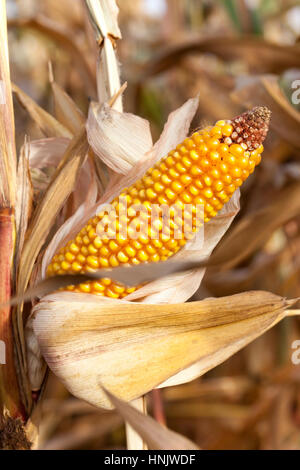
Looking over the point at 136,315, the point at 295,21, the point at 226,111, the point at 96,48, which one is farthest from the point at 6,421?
the point at 295,21

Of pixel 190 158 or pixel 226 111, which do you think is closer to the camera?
pixel 190 158

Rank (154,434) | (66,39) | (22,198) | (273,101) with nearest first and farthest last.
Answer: (154,434) → (22,198) → (273,101) → (66,39)

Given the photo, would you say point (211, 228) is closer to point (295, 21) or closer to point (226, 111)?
point (226, 111)

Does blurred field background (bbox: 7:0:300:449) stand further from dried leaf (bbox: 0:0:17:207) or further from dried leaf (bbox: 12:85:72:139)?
dried leaf (bbox: 0:0:17:207)

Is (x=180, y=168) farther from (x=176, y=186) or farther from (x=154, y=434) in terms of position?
(x=154, y=434)

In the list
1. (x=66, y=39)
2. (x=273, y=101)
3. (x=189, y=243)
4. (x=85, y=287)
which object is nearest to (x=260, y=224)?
(x=273, y=101)

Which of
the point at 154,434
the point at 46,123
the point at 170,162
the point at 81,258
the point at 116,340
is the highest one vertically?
the point at 46,123

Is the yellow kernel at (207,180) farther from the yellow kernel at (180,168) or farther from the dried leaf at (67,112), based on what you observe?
the dried leaf at (67,112)
